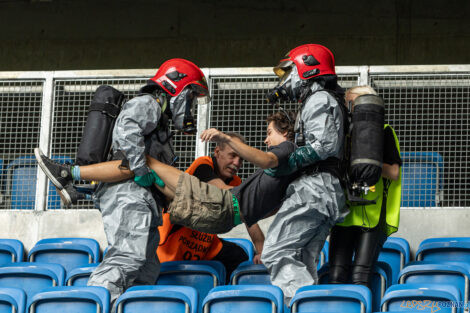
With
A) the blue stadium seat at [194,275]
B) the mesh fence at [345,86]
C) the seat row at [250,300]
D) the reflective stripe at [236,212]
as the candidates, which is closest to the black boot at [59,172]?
the blue stadium seat at [194,275]

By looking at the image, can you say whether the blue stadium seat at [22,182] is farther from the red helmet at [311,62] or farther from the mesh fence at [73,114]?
the red helmet at [311,62]

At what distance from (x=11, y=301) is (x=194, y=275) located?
116cm

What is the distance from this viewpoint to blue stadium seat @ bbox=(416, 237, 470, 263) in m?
4.93

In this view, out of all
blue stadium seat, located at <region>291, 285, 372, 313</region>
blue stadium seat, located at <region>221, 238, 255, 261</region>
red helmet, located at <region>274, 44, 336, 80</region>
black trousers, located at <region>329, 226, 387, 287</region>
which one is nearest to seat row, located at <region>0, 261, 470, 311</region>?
black trousers, located at <region>329, 226, 387, 287</region>

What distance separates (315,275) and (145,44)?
637cm

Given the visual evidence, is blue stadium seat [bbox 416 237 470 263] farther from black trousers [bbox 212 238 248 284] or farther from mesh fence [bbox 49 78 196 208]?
mesh fence [bbox 49 78 196 208]

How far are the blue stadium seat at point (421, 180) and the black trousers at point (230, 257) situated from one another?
64.6 inches

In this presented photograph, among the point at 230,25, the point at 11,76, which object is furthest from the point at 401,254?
the point at 230,25

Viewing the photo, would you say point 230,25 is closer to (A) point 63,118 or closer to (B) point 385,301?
(A) point 63,118

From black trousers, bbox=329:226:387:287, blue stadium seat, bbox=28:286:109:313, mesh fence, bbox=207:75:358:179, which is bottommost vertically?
blue stadium seat, bbox=28:286:109:313

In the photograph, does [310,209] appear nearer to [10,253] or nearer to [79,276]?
[79,276]

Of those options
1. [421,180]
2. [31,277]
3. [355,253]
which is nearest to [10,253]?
[31,277]

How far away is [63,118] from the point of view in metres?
6.76

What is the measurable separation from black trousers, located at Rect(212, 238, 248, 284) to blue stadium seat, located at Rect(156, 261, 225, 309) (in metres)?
0.41
